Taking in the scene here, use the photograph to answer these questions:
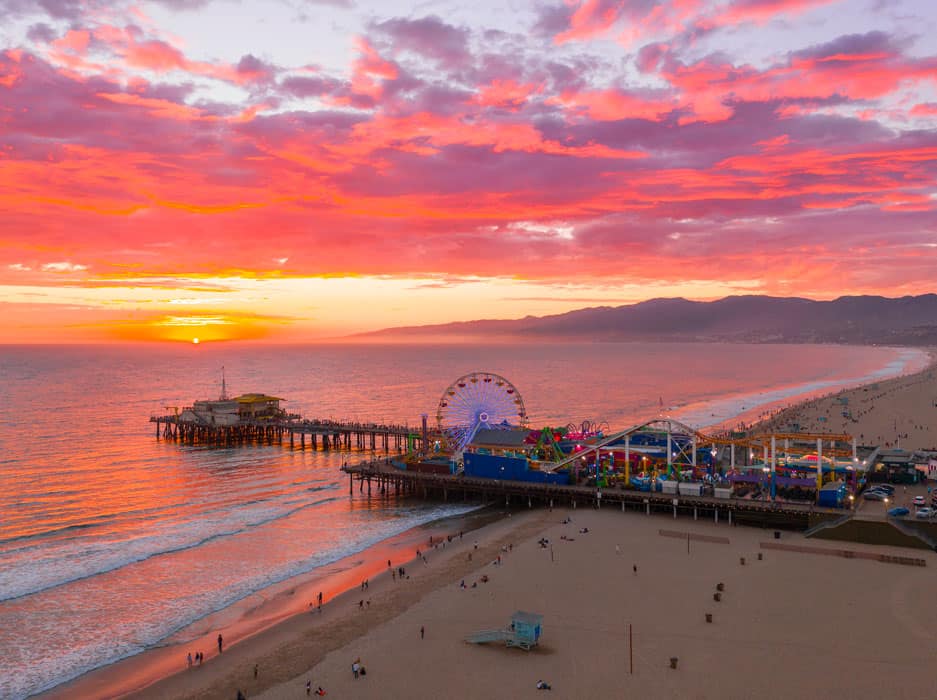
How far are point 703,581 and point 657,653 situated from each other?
9.67 m

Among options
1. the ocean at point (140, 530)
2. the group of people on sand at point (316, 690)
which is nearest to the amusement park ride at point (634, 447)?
the ocean at point (140, 530)

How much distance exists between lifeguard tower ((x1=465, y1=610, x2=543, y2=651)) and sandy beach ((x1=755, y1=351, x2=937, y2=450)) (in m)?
65.9

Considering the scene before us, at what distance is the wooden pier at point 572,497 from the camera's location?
4772 cm

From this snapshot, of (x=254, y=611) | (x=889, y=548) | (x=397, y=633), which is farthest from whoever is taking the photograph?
(x=889, y=548)

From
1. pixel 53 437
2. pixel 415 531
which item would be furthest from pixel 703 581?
pixel 53 437

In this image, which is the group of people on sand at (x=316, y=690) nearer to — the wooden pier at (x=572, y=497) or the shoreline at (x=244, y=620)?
the shoreline at (x=244, y=620)

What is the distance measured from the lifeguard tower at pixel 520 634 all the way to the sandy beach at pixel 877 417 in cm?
6588

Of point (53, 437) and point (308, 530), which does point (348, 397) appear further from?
point (308, 530)

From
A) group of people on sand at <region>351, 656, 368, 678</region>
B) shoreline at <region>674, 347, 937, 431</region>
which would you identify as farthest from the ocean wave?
shoreline at <region>674, 347, 937, 431</region>

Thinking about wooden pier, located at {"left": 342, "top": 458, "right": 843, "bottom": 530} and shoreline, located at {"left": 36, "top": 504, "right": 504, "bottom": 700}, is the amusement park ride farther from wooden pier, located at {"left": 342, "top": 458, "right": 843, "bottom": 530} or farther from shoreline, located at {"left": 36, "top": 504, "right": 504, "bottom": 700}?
shoreline, located at {"left": 36, "top": 504, "right": 504, "bottom": 700}

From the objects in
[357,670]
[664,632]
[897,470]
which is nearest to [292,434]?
[897,470]

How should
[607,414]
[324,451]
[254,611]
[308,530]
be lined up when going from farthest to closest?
[607,414] → [324,451] → [308,530] → [254,611]

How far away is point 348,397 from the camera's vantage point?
162750mm

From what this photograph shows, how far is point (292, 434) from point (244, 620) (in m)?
65.6
